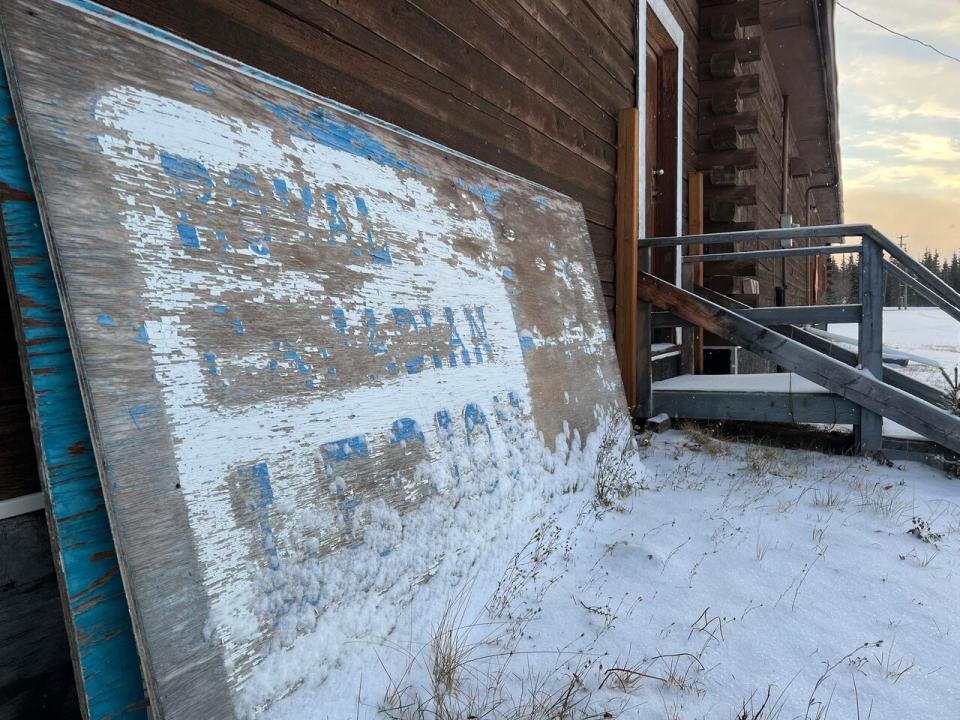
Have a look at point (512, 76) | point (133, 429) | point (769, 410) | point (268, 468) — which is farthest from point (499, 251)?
point (769, 410)

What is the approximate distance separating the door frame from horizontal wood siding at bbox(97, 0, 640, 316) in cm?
16

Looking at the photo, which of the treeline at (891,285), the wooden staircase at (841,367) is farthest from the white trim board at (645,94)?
the treeline at (891,285)

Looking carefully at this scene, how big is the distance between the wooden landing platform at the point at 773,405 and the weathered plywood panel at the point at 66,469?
371 cm

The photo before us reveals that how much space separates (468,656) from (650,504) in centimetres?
137

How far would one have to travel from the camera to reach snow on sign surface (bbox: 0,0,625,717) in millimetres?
1035

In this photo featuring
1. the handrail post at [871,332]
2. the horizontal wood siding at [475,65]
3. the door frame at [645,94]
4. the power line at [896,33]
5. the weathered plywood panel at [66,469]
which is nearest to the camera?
the weathered plywood panel at [66,469]

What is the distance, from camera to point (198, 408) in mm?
1153

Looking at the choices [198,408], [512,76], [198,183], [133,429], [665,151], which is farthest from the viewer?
[665,151]

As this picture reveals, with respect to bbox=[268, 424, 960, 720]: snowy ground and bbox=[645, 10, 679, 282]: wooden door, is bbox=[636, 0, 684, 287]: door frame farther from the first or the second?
bbox=[268, 424, 960, 720]: snowy ground

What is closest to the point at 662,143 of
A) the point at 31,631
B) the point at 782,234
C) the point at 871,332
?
the point at 782,234

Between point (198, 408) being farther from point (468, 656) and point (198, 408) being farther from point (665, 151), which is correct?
point (665, 151)

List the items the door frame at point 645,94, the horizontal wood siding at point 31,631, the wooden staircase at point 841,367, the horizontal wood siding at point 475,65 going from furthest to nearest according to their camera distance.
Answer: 1. the door frame at point 645,94
2. the wooden staircase at point 841,367
3. the horizontal wood siding at point 475,65
4. the horizontal wood siding at point 31,631

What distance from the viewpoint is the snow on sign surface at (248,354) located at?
40.8 inches

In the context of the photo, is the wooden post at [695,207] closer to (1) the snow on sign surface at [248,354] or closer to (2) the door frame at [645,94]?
(2) the door frame at [645,94]
